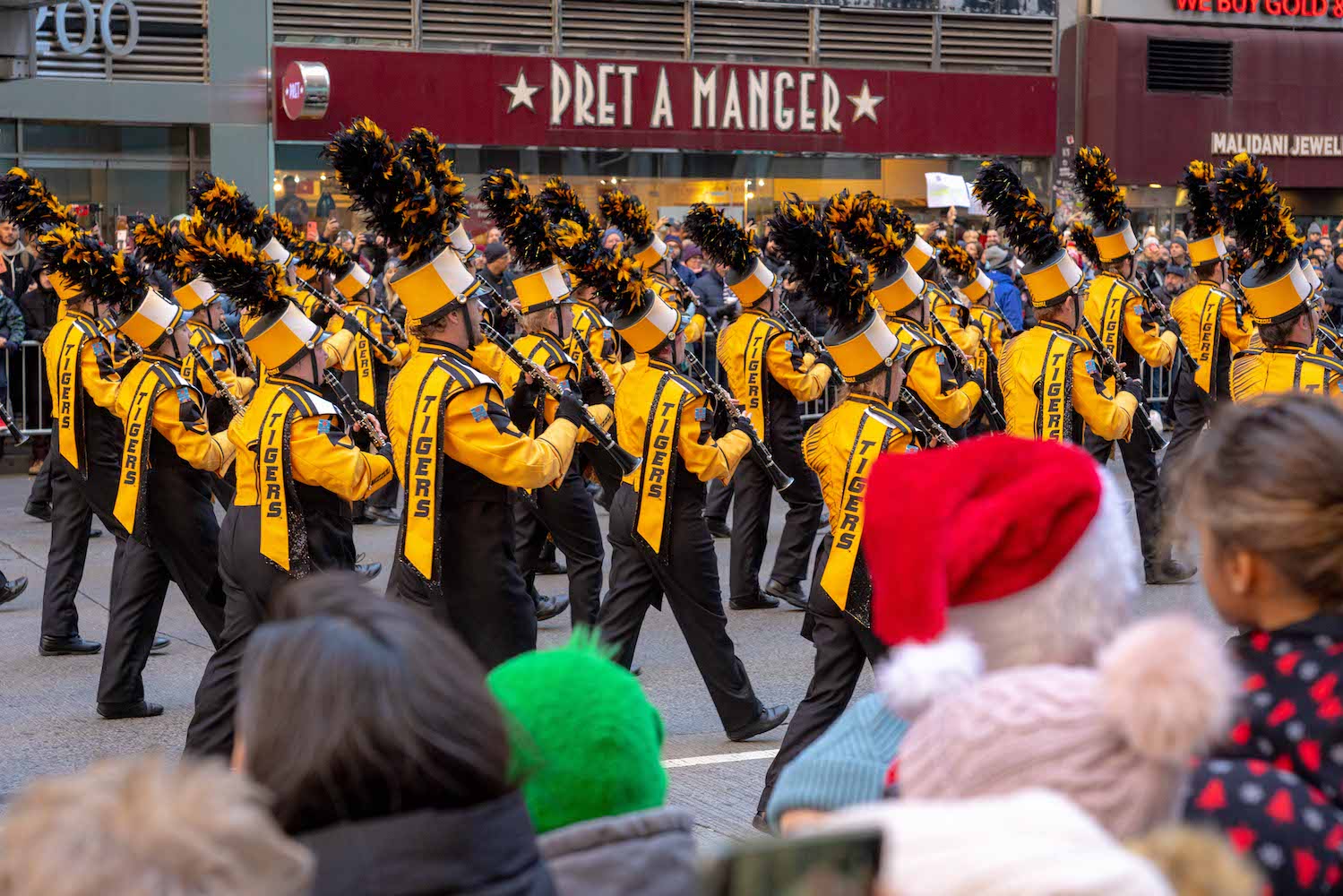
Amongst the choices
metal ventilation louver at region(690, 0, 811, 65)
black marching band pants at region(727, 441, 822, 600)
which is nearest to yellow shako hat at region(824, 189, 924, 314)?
black marching band pants at region(727, 441, 822, 600)

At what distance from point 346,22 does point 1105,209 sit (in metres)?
11.6

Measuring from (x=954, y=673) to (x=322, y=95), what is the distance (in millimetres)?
17682

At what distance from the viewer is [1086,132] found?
24.3 metres

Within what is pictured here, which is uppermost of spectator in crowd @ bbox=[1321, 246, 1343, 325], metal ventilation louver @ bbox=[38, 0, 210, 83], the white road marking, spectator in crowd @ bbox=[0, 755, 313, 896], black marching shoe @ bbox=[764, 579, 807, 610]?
metal ventilation louver @ bbox=[38, 0, 210, 83]

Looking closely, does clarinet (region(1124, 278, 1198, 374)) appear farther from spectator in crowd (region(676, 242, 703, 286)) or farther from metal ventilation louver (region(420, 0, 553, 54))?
metal ventilation louver (region(420, 0, 553, 54))

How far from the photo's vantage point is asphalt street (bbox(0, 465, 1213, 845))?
6117 millimetres

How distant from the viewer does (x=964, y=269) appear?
40.5 feet

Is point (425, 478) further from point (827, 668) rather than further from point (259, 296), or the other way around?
point (827, 668)

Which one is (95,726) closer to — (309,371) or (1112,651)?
(309,371)

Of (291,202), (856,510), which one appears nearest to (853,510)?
(856,510)

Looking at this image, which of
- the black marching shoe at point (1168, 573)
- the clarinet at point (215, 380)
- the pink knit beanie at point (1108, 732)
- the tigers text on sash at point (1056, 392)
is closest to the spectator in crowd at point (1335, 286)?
the black marching shoe at point (1168, 573)

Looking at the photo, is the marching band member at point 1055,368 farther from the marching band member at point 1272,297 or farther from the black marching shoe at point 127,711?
the black marching shoe at point 127,711

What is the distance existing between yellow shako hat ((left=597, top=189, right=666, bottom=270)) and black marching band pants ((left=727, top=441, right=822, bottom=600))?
1303 mm

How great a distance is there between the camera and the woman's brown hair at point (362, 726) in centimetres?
188
